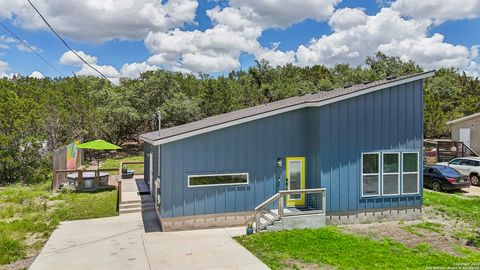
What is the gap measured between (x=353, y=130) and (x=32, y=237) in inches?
401

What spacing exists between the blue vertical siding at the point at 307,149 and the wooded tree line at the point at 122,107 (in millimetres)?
13717

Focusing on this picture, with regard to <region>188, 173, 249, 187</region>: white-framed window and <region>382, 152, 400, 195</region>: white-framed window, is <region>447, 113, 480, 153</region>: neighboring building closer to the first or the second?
<region>382, 152, 400, 195</region>: white-framed window

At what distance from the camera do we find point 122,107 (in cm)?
3284

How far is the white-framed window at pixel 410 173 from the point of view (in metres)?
12.3

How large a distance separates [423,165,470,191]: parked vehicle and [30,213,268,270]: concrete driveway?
11765mm

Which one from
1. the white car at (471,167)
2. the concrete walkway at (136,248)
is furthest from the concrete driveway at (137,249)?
the white car at (471,167)

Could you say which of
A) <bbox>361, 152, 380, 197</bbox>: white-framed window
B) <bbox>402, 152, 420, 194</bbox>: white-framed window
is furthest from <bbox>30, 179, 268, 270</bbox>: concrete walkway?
<bbox>402, 152, 420, 194</bbox>: white-framed window

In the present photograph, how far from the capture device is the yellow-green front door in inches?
471

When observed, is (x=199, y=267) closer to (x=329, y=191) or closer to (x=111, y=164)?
(x=329, y=191)

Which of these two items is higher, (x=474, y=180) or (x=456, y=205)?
(x=474, y=180)

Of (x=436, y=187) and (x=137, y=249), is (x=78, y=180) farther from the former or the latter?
(x=436, y=187)

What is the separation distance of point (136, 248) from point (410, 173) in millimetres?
9161

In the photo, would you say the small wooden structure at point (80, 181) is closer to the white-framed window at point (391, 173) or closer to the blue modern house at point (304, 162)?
the blue modern house at point (304, 162)

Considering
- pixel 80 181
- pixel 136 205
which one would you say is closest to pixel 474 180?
pixel 136 205
